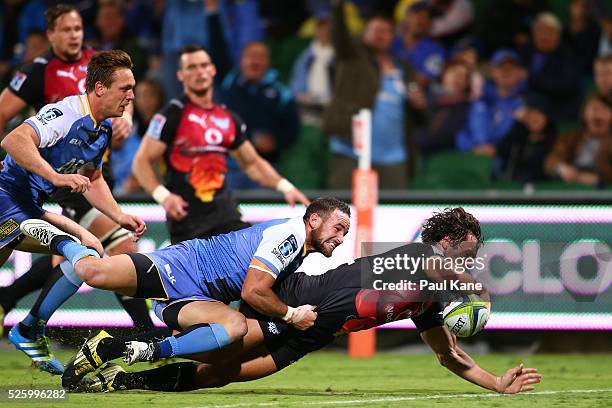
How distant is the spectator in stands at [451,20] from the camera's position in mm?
13688

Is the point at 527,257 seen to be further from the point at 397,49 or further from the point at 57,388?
the point at 57,388

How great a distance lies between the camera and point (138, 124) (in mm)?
12250

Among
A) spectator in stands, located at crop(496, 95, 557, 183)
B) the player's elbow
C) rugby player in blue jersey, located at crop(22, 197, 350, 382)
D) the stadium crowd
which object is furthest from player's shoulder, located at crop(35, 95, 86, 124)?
spectator in stands, located at crop(496, 95, 557, 183)

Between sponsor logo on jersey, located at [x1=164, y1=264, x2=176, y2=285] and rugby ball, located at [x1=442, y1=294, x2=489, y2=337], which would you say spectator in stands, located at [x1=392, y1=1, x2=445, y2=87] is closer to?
rugby ball, located at [x1=442, y1=294, x2=489, y2=337]

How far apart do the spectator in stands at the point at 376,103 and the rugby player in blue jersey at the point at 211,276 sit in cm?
492

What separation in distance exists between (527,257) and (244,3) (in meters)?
4.92

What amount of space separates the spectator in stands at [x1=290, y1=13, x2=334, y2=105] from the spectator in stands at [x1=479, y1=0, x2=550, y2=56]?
1976 mm

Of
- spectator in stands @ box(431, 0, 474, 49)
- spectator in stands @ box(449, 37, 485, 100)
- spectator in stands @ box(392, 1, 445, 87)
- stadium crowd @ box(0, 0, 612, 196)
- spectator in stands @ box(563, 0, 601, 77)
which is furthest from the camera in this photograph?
spectator in stands @ box(431, 0, 474, 49)

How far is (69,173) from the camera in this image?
759 cm

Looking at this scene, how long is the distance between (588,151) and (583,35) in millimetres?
1912

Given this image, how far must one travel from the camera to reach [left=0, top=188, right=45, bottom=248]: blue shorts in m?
7.41

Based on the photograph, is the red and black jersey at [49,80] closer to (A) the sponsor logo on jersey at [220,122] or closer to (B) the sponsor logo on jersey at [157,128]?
(B) the sponsor logo on jersey at [157,128]

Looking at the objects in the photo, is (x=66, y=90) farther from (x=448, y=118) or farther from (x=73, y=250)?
(x=448, y=118)

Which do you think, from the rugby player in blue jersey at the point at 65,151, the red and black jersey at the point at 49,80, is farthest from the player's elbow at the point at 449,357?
the red and black jersey at the point at 49,80
